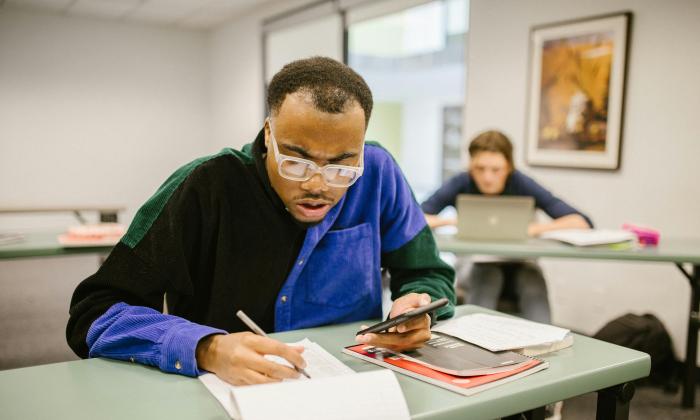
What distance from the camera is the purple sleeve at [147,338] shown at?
1.03m

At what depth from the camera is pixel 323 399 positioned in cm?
84

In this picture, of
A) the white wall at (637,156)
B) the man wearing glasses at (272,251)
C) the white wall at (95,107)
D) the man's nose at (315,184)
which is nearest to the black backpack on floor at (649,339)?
the white wall at (637,156)

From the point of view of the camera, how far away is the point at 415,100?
1208 cm

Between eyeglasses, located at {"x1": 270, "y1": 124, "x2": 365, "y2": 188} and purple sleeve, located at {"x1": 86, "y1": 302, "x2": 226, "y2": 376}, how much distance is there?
334 millimetres

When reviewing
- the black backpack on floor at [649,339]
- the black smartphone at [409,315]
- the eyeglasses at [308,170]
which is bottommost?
the black backpack on floor at [649,339]

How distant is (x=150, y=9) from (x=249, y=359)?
6248 mm

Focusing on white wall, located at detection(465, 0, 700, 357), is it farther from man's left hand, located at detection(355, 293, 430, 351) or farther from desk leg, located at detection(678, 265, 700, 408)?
man's left hand, located at detection(355, 293, 430, 351)

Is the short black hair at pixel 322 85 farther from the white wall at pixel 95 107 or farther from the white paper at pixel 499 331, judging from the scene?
the white wall at pixel 95 107

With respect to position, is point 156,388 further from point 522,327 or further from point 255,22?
point 255,22

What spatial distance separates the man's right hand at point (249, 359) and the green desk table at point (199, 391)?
50mm

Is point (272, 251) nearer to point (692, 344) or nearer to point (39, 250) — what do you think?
point (39, 250)

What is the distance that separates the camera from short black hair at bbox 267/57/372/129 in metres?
1.14

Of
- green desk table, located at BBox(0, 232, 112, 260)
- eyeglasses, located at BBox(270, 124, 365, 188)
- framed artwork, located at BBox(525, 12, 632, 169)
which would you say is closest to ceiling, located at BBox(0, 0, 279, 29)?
framed artwork, located at BBox(525, 12, 632, 169)

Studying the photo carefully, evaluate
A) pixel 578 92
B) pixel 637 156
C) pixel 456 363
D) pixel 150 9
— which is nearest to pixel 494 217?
pixel 637 156
